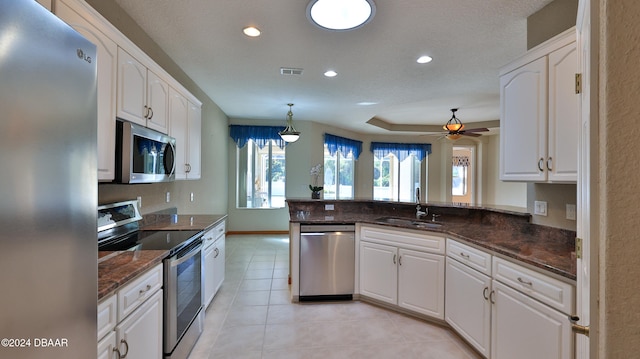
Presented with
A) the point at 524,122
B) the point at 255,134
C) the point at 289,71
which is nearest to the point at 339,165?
the point at 255,134

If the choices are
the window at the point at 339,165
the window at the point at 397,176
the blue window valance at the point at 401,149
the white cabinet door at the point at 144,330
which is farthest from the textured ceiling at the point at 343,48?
the window at the point at 397,176

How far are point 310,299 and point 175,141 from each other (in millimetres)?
2156

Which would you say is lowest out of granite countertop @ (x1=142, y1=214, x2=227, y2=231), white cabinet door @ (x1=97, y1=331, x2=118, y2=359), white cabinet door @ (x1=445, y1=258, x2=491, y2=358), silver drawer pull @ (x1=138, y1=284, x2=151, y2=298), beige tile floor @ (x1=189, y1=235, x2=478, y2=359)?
beige tile floor @ (x1=189, y1=235, x2=478, y2=359)

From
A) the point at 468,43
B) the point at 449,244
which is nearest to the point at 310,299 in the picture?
the point at 449,244

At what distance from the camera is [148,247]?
1.87m

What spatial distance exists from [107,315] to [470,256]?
2.29m

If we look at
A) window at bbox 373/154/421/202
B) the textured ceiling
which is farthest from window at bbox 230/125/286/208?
window at bbox 373/154/421/202

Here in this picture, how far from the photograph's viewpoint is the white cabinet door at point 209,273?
2.60 metres

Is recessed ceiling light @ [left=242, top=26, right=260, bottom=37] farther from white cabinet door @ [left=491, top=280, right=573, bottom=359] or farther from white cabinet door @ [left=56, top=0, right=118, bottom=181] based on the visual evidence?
white cabinet door @ [left=491, top=280, right=573, bottom=359]

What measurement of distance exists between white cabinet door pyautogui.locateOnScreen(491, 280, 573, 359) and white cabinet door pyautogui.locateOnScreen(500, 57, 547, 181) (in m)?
0.82

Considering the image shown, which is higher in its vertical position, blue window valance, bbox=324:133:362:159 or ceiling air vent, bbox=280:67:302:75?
ceiling air vent, bbox=280:67:302:75

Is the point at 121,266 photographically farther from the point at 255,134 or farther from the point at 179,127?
the point at 255,134

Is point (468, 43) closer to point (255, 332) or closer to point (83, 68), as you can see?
point (83, 68)

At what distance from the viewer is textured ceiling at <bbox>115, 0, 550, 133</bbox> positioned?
2.19 metres
